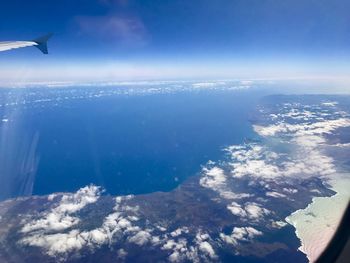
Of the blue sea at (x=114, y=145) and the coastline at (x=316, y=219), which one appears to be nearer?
the coastline at (x=316, y=219)

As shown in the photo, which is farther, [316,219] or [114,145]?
[114,145]

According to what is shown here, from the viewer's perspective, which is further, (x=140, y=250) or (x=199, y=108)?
(x=199, y=108)

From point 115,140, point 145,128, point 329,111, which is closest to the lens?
point 115,140

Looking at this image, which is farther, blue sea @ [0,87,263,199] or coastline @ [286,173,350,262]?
blue sea @ [0,87,263,199]

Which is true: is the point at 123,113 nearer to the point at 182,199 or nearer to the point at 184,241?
the point at 182,199

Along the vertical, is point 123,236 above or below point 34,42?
below

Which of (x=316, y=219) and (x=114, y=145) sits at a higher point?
(x=316, y=219)

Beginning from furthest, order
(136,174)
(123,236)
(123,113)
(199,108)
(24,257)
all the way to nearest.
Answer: (199,108) → (123,113) → (136,174) → (123,236) → (24,257)

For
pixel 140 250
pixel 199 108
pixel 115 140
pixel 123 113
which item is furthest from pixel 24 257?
pixel 199 108
